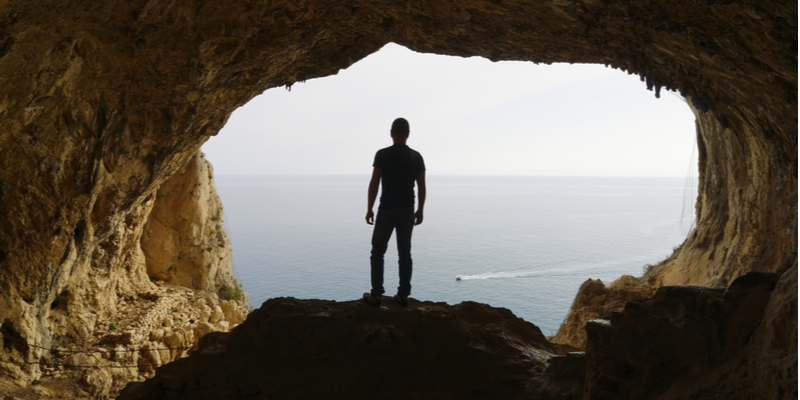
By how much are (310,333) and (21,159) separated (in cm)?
503

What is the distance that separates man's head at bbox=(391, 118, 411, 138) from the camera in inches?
185

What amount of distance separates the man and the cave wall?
1927mm

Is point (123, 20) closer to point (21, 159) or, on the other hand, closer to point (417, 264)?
point (21, 159)

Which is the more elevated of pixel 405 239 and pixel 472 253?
pixel 405 239

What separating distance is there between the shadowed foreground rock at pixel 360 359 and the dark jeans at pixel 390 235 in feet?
1.11

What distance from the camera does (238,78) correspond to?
306 inches

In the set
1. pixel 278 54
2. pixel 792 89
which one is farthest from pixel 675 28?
pixel 278 54

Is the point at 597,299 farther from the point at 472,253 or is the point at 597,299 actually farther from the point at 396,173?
the point at 472,253

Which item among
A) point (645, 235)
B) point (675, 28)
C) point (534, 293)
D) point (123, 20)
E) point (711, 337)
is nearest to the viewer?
point (711, 337)

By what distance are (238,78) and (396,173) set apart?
4.30 metres

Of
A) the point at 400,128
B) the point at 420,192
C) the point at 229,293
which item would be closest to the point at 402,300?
the point at 420,192

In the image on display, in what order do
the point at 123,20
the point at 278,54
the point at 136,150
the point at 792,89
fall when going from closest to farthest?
the point at 792,89, the point at 123,20, the point at 278,54, the point at 136,150

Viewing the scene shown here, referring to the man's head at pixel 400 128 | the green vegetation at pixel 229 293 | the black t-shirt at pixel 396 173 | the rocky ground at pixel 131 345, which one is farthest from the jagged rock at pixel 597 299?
the green vegetation at pixel 229 293

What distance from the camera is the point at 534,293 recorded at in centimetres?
3019
